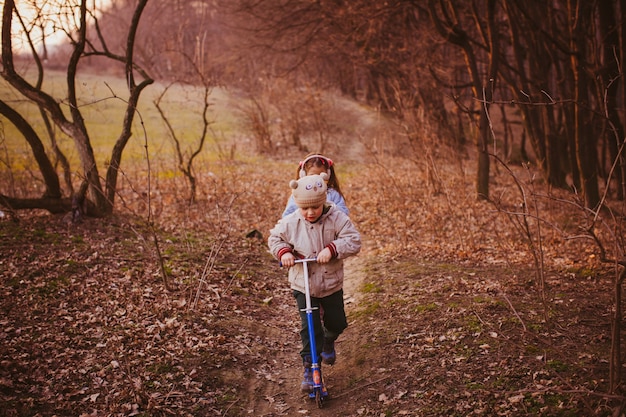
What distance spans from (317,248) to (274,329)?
7.36 feet

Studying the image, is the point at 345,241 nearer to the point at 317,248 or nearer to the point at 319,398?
the point at 317,248

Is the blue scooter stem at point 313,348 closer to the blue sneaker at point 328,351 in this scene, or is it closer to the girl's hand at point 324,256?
Answer: the girl's hand at point 324,256

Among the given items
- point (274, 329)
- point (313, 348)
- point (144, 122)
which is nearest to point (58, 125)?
point (274, 329)

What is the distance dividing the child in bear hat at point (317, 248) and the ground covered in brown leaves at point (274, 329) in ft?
2.26

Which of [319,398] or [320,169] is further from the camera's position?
[320,169]

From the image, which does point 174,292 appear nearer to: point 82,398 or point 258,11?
point 82,398

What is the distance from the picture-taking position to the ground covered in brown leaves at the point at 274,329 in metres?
4.83

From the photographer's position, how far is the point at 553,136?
50.8ft

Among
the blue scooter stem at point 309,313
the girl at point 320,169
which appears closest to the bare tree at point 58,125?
the girl at point 320,169

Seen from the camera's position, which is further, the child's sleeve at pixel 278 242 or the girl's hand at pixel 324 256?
the child's sleeve at pixel 278 242

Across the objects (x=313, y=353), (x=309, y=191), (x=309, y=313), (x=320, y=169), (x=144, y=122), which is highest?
(x=144, y=122)

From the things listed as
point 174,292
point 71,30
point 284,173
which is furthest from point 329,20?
point 174,292

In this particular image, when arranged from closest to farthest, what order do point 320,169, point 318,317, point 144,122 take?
point 318,317 < point 320,169 < point 144,122

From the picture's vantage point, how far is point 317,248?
5.25m
